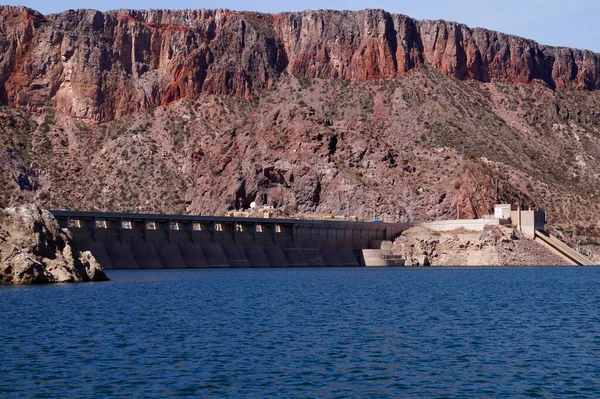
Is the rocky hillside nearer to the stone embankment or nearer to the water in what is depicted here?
the stone embankment

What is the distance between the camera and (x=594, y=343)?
160 ft

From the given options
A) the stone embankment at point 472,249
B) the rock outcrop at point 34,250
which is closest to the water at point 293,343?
the rock outcrop at point 34,250

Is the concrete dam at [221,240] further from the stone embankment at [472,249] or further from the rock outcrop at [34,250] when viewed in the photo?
the rock outcrop at [34,250]

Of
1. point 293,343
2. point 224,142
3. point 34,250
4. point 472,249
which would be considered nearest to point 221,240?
point 472,249

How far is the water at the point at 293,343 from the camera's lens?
37.2 metres

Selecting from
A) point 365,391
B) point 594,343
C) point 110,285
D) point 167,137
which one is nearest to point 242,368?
point 365,391

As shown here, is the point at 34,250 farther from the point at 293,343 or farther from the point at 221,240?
the point at 221,240

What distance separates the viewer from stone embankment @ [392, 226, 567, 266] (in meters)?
144

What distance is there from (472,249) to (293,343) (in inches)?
3993

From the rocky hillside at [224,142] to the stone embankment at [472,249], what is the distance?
1043 cm

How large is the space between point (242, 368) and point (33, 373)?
312 inches

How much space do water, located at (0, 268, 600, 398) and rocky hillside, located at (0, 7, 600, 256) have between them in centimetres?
7963

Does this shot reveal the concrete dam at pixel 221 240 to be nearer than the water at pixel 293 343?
No

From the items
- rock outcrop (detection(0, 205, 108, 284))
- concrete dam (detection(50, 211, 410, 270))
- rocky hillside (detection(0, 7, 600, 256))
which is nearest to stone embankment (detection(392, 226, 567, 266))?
concrete dam (detection(50, 211, 410, 270))
